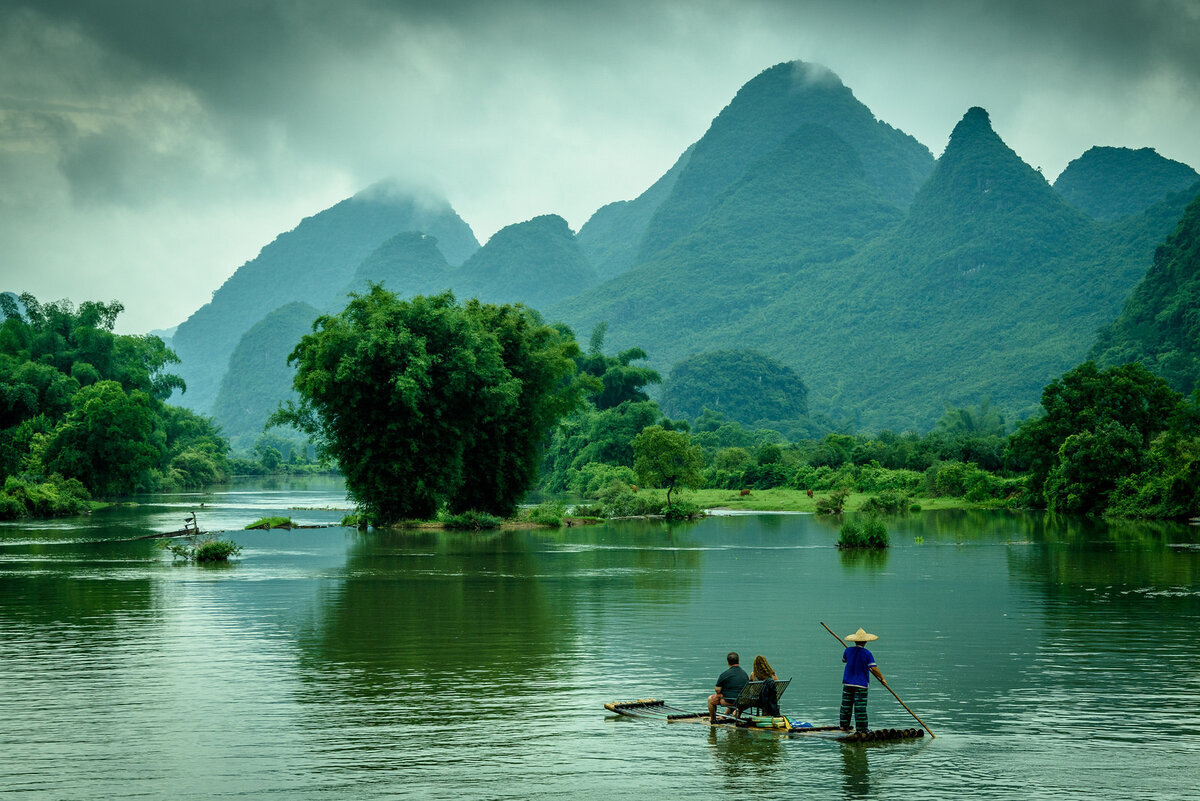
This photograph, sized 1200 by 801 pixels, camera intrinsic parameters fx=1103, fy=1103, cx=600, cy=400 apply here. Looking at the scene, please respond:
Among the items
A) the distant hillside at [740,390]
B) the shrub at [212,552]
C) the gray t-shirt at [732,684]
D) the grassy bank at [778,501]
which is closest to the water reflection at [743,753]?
the gray t-shirt at [732,684]

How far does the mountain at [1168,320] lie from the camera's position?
106m

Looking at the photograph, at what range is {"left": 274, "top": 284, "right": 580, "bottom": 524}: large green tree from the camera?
2039 inches

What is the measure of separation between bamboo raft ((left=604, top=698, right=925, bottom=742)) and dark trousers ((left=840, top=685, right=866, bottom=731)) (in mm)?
122

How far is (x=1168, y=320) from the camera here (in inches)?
4461

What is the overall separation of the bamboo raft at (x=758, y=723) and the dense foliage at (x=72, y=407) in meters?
56.7

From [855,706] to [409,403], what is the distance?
3838 cm

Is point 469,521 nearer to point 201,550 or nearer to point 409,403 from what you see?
point 409,403

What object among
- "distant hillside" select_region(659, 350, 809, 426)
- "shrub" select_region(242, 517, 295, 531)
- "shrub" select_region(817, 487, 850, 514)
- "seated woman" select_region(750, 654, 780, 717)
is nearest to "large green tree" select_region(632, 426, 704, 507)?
"shrub" select_region(817, 487, 850, 514)

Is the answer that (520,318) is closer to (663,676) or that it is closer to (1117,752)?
(663,676)

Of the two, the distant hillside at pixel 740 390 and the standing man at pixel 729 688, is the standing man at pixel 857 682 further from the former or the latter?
the distant hillside at pixel 740 390

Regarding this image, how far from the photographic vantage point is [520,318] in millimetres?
60469

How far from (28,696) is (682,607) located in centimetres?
1463

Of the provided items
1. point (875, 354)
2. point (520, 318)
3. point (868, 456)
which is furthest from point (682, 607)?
point (875, 354)

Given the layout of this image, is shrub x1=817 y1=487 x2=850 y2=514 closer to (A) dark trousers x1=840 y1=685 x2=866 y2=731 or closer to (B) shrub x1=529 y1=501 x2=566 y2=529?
(B) shrub x1=529 y1=501 x2=566 y2=529
